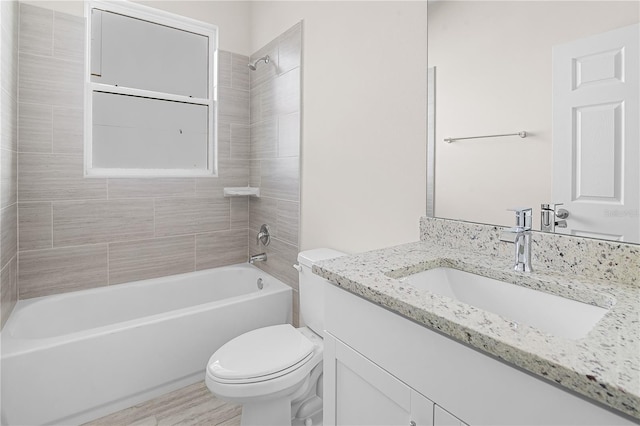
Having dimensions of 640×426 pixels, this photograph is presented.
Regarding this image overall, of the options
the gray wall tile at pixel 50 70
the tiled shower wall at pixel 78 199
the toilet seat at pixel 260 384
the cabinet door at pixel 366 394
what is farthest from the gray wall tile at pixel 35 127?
the cabinet door at pixel 366 394

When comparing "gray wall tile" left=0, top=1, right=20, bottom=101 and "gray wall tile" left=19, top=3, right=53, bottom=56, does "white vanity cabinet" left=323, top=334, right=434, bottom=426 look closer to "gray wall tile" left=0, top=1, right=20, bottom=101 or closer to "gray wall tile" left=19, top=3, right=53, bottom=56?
"gray wall tile" left=0, top=1, right=20, bottom=101

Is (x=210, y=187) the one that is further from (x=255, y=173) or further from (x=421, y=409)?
(x=421, y=409)

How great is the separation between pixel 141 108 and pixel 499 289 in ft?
8.31

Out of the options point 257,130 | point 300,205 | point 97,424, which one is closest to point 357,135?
point 300,205

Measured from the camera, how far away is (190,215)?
2646 mm

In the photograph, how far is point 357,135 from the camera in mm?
1771

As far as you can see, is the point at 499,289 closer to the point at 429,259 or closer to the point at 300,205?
the point at 429,259

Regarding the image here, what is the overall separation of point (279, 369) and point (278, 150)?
150 centimetres

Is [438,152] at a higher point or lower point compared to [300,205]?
higher

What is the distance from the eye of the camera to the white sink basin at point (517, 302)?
82 cm

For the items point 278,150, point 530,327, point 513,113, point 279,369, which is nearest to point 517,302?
point 530,327

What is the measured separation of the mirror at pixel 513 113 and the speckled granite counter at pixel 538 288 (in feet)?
0.24

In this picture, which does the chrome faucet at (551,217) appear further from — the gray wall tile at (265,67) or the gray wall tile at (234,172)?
the gray wall tile at (234,172)

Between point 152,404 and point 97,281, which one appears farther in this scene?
point 97,281
